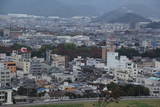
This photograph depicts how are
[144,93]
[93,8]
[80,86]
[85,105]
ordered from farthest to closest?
[93,8], [80,86], [144,93], [85,105]

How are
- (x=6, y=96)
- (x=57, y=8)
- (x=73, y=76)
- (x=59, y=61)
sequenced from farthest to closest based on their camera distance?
(x=57, y=8), (x=59, y=61), (x=73, y=76), (x=6, y=96)

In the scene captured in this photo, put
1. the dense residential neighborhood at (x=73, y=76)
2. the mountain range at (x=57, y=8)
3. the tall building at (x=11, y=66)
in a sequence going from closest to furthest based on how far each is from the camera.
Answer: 1. the dense residential neighborhood at (x=73, y=76)
2. the tall building at (x=11, y=66)
3. the mountain range at (x=57, y=8)

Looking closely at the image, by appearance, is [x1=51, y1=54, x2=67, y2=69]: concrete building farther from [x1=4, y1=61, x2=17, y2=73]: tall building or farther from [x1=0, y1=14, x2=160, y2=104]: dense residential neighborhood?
[x1=4, y1=61, x2=17, y2=73]: tall building

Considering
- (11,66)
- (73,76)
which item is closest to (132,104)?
(73,76)

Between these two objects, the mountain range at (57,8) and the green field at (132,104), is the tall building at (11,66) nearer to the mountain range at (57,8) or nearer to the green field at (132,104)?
the green field at (132,104)

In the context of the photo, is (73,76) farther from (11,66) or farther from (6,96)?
(6,96)

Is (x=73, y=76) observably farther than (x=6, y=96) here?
Yes

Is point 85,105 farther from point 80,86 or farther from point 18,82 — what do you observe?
point 18,82

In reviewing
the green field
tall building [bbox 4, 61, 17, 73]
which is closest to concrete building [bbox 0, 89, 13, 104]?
the green field

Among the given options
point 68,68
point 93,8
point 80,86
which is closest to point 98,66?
point 68,68

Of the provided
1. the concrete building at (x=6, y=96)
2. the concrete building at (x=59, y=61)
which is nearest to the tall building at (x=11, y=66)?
the concrete building at (x=59, y=61)

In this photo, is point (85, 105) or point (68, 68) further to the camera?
point (68, 68)
